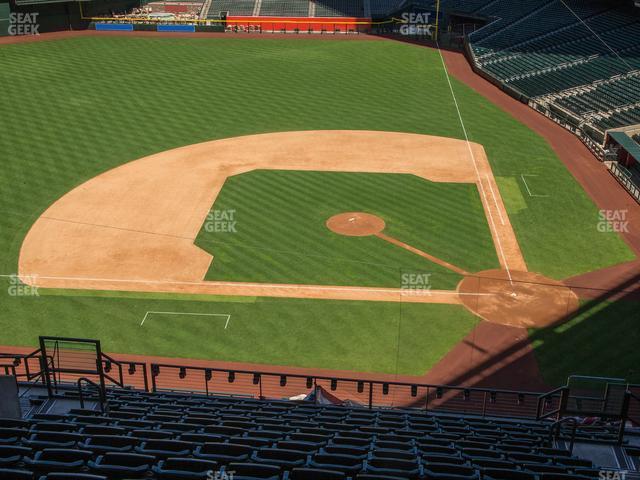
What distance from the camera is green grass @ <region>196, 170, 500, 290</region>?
80.3 feet

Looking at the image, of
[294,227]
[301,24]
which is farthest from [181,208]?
[301,24]

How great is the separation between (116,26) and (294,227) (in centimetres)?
4647

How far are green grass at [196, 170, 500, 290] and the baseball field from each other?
10cm

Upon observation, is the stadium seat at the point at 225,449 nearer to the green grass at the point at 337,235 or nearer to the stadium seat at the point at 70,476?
the stadium seat at the point at 70,476

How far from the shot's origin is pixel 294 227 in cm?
2750

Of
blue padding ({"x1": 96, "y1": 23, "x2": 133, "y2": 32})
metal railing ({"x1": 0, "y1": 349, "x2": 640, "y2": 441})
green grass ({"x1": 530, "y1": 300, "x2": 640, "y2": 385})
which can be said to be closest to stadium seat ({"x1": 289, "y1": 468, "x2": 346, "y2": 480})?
metal railing ({"x1": 0, "y1": 349, "x2": 640, "y2": 441})

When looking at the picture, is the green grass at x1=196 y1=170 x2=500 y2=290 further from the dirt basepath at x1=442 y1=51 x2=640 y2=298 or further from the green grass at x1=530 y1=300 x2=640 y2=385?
the green grass at x1=530 y1=300 x2=640 y2=385

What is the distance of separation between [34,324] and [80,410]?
32.5 ft

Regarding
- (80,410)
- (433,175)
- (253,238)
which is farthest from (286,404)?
(433,175)

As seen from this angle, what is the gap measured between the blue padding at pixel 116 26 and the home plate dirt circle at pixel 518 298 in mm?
52603

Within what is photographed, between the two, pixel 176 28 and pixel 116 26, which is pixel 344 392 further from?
pixel 116 26

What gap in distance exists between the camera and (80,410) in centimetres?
1262

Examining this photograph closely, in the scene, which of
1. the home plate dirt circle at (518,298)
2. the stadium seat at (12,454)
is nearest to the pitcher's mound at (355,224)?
the home plate dirt circle at (518,298)

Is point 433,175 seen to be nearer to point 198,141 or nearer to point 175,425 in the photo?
point 198,141
